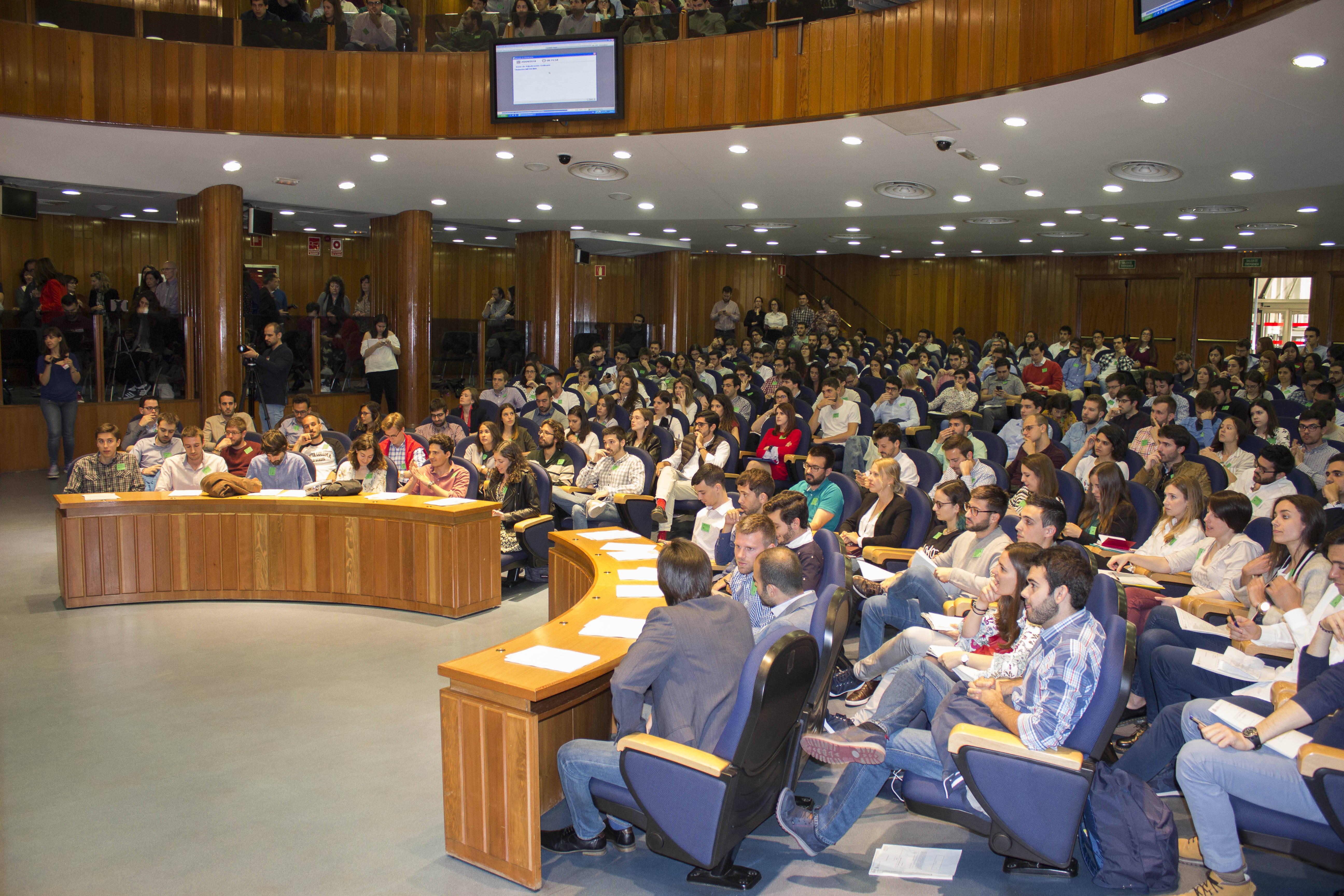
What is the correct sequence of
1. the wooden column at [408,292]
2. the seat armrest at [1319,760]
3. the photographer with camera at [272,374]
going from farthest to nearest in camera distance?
the wooden column at [408,292] < the photographer with camera at [272,374] < the seat armrest at [1319,760]

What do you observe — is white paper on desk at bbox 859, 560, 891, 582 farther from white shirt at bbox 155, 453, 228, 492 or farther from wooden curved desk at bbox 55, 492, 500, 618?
white shirt at bbox 155, 453, 228, 492

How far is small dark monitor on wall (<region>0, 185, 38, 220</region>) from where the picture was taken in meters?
10.2

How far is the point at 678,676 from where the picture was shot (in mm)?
3035

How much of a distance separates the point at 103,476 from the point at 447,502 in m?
2.60

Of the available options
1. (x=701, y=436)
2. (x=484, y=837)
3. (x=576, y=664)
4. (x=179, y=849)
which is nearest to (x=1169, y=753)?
(x=576, y=664)

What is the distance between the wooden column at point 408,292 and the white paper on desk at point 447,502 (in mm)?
6890

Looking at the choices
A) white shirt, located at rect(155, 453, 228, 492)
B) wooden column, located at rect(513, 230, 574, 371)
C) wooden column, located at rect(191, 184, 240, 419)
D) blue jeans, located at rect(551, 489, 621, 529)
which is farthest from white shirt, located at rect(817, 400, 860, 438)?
wooden column, located at rect(191, 184, 240, 419)

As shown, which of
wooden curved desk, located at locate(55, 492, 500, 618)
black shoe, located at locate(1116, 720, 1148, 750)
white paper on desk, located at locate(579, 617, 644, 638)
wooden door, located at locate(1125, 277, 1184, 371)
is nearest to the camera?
white paper on desk, located at locate(579, 617, 644, 638)

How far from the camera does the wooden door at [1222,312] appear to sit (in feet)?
60.1

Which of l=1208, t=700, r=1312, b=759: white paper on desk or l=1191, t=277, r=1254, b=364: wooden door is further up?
l=1191, t=277, r=1254, b=364: wooden door

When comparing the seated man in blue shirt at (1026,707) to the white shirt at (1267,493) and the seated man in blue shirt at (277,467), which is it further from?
the seated man in blue shirt at (277,467)

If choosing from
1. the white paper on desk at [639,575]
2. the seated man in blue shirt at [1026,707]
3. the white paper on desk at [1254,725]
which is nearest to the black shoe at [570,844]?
the seated man in blue shirt at [1026,707]

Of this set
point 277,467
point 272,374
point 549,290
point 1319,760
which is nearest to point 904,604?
point 1319,760

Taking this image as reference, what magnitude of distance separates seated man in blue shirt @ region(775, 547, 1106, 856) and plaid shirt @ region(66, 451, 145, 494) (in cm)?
562
